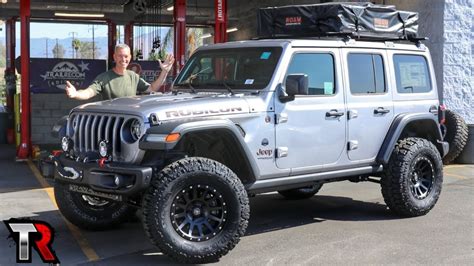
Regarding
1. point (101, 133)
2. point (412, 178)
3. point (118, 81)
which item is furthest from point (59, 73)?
point (412, 178)

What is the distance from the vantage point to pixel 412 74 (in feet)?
23.5

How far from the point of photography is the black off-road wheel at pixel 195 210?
491cm

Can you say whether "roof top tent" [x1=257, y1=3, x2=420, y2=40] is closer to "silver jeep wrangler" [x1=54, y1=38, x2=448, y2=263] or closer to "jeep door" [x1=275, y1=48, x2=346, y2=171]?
"silver jeep wrangler" [x1=54, y1=38, x2=448, y2=263]

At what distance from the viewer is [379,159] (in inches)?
262

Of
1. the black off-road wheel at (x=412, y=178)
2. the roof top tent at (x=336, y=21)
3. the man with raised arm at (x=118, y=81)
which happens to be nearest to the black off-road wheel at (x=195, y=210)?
the man with raised arm at (x=118, y=81)

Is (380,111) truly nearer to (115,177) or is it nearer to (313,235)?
(313,235)

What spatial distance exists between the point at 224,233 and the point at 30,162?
24.1 ft

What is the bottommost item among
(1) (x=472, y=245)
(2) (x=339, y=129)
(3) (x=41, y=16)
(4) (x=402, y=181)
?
(1) (x=472, y=245)

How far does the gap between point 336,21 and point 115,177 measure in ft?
10.2

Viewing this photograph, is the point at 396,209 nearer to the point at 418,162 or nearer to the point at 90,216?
the point at 418,162

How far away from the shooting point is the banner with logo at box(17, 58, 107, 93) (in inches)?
560

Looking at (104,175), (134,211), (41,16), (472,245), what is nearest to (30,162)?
(134,211)

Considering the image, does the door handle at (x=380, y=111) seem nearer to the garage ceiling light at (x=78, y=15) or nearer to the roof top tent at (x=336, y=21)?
the roof top tent at (x=336, y=21)

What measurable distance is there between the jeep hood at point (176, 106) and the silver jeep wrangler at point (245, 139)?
12mm
